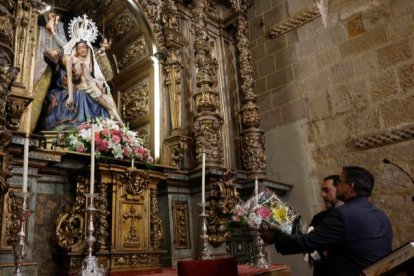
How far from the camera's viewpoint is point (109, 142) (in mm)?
4188

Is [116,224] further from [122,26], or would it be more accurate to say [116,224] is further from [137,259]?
[122,26]

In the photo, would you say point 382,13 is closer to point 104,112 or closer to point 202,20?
point 202,20

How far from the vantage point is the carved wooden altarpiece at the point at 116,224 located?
3.64 meters

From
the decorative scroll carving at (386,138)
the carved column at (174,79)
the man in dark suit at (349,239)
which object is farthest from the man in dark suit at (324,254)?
the carved column at (174,79)

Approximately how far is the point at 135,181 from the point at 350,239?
2.22m

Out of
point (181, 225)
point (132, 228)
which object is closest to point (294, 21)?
point (181, 225)

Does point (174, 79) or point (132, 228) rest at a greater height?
point (174, 79)

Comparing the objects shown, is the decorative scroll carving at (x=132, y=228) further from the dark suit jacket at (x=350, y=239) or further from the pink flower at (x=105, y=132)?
the dark suit jacket at (x=350, y=239)

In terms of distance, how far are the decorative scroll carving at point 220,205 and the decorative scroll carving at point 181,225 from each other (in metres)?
0.28

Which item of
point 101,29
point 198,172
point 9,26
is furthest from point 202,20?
point 9,26

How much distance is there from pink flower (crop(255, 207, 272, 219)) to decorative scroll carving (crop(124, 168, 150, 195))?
130 cm

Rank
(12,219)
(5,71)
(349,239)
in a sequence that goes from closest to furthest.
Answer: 1. (349,239)
2. (5,71)
3. (12,219)

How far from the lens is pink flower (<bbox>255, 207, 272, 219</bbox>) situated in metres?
3.31

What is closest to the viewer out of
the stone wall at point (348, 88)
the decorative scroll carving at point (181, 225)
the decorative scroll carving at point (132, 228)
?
the decorative scroll carving at point (132, 228)
